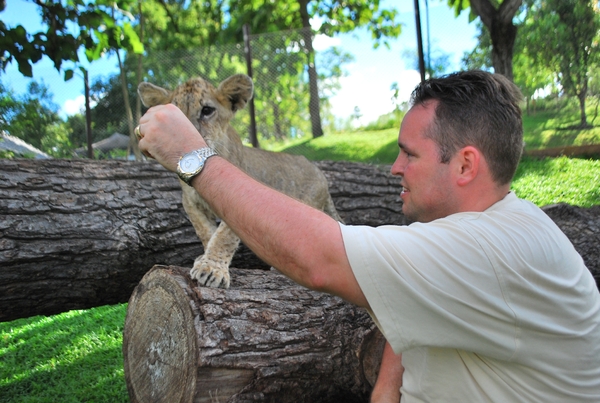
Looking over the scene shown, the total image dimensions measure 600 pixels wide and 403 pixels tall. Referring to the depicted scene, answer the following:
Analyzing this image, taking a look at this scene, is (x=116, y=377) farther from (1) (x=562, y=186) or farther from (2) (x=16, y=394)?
(1) (x=562, y=186)

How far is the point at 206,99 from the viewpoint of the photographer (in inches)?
163

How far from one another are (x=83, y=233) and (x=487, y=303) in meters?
3.26

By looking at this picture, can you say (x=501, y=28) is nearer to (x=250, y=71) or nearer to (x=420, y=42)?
(x=420, y=42)

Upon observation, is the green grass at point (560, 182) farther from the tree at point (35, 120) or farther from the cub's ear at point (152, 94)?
the tree at point (35, 120)

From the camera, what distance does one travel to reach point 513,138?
2074mm

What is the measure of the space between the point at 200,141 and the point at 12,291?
256 centimetres

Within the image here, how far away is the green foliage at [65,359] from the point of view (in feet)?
13.7

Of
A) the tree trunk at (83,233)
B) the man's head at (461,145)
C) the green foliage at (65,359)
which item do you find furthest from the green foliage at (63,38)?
the man's head at (461,145)

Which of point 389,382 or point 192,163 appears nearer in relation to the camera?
point 192,163

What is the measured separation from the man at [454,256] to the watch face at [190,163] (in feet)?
0.15

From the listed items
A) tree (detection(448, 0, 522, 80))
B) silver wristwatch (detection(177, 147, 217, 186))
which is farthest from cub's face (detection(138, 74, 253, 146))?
tree (detection(448, 0, 522, 80))

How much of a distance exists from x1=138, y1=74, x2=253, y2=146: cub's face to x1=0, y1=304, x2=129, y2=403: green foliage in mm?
2295

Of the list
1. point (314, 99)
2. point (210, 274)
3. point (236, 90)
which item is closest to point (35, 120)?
point (314, 99)

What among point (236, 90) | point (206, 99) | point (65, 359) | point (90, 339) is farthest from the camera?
point (90, 339)
